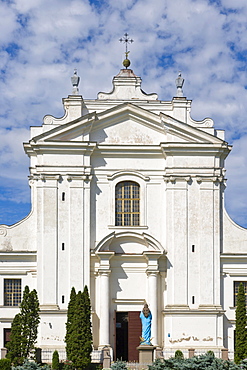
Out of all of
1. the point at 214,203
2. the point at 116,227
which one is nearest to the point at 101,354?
the point at 116,227

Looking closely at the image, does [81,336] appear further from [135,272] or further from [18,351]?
[135,272]

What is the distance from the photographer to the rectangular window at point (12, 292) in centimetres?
4366

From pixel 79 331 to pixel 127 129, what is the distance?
11.7 metres

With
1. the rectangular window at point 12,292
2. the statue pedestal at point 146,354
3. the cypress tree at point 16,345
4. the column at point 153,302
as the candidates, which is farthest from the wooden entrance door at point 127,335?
the cypress tree at point 16,345

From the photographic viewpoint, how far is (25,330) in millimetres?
39031

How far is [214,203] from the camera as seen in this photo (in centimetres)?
4431

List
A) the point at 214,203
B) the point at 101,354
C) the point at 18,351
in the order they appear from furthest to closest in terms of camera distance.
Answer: the point at 214,203
the point at 101,354
the point at 18,351

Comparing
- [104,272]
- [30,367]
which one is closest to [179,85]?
[104,272]

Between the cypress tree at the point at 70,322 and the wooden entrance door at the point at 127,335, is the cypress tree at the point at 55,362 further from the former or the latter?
the wooden entrance door at the point at 127,335

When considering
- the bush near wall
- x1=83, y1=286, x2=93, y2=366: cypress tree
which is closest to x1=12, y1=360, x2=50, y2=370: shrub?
x1=83, y1=286, x2=93, y2=366: cypress tree

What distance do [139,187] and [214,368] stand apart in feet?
47.7

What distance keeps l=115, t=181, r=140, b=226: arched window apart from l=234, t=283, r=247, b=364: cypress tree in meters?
6.92

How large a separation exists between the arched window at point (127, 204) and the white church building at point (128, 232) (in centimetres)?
5

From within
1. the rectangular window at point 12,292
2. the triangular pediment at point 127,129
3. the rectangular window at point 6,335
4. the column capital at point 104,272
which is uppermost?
the triangular pediment at point 127,129
